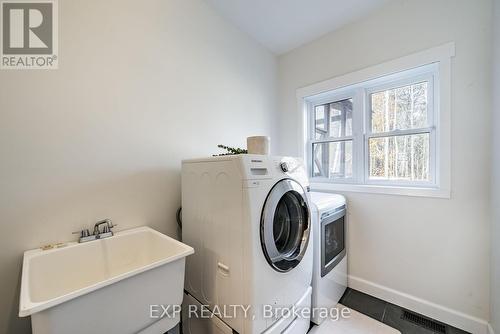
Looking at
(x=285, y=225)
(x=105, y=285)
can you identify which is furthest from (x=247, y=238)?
(x=105, y=285)

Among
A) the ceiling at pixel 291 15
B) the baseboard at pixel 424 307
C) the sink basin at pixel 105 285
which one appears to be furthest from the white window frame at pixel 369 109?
the sink basin at pixel 105 285

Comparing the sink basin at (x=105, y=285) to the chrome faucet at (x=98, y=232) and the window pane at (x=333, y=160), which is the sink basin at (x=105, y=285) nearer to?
the chrome faucet at (x=98, y=232)

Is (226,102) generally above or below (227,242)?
above

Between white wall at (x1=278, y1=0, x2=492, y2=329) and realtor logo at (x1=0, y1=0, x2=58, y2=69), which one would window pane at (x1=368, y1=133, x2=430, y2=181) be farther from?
realtor logo at (x1=0, y1=0, x2=58, y2=69)

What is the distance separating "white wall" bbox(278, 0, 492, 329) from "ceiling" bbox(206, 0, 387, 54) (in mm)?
168

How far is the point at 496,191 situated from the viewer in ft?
4.16

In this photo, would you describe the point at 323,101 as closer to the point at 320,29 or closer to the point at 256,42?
the point at 320,29

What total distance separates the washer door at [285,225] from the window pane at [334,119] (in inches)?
49.7

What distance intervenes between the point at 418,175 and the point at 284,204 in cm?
136

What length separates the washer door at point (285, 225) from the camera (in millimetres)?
1048

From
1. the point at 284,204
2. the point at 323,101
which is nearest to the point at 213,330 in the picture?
the point at 284,204

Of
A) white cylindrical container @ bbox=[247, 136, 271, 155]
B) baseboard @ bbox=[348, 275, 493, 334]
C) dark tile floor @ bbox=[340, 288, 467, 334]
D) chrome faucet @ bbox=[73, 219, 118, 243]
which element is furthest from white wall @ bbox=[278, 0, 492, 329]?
chrome faucet @ bbox=[73, 219, 118, 243]

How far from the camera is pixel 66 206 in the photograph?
1.10 metres

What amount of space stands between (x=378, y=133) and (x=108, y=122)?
2.29 meters
